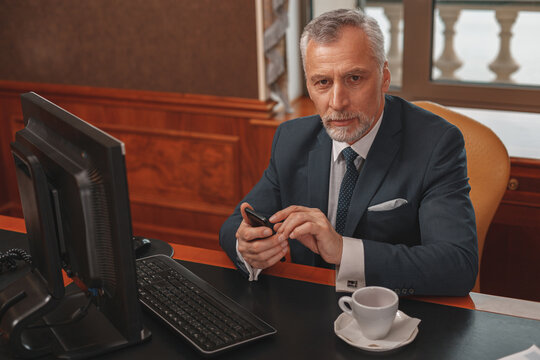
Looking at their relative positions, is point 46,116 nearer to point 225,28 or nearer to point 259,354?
point 259,354

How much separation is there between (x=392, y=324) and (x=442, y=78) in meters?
2.40

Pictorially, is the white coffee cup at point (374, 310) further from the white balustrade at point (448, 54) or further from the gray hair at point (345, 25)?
the white balustrade at point (448, 54)

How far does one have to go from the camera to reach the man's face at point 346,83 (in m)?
1.72

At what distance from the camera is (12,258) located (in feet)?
5.62

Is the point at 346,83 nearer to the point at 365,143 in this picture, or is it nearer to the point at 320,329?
the point at 365,143

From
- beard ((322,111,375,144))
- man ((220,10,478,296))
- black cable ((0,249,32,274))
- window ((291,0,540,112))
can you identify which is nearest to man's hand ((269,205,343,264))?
man ((220,10,478,296))

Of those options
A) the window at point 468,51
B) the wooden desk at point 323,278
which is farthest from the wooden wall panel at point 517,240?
the wooden desk at point 323,278

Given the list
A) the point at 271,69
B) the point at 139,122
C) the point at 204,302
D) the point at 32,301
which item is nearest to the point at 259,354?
the point at 204,302

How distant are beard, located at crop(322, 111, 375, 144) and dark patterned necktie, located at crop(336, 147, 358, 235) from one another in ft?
0.24

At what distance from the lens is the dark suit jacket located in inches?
60.2

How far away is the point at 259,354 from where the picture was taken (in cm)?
128

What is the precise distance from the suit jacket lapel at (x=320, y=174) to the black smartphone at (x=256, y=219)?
1.00 feet

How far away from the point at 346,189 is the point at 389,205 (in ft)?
0.44

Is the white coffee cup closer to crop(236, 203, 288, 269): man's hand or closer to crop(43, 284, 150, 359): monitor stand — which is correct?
crop(236, 203, 288, 269): man's hand
